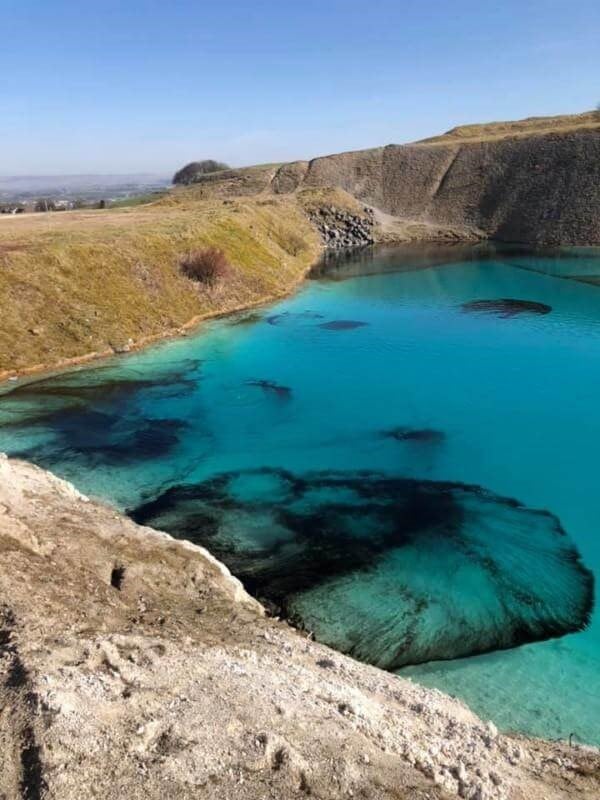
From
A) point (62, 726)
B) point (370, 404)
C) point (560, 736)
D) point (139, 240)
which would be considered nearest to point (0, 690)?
point (62, 726)

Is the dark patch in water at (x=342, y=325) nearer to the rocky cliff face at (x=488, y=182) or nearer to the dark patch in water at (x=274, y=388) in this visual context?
the dark patch in water at (x=274, y=388)

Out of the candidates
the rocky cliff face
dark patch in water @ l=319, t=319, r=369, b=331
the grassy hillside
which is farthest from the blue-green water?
the rocky cliff face

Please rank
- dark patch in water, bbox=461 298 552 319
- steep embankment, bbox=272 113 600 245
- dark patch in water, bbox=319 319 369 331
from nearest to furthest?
1. dark patch in water, bbox=319 319 369 331
2. dark patch in water, bbox=461 298 552 319
3. steep embankment, bbox=272 113 600 245

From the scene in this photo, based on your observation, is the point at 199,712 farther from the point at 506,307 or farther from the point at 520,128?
the point at 520,128

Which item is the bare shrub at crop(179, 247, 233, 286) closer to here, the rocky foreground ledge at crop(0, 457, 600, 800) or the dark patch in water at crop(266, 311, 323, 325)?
the dark patch in water at crop(266, 311, 323, 325)

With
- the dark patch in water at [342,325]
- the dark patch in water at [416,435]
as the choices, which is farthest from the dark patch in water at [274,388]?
the dark patch in water at [342,325]
